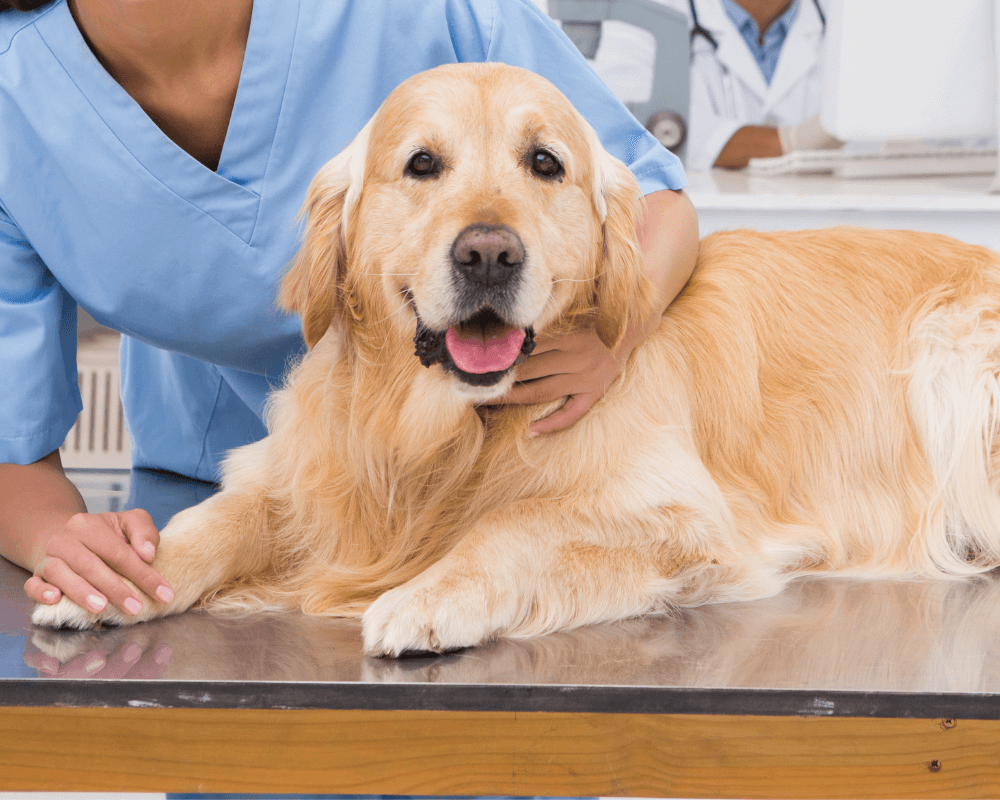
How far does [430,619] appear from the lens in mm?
860

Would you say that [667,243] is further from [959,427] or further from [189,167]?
[189,167]

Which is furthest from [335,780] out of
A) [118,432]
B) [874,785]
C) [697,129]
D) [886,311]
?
[697,129]

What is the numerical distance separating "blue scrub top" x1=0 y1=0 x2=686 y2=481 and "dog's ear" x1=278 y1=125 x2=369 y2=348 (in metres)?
0.15

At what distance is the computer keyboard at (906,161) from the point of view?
2.38m

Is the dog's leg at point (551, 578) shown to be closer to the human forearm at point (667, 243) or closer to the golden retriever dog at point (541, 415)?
the golden retriever dog at point (541, 415)

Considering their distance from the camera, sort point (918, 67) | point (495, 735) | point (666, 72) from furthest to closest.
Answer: point (666, 72) < point (918, 67) < point (495, 735)

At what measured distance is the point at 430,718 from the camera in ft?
2.46

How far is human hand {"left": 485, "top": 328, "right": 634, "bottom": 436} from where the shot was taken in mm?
1065

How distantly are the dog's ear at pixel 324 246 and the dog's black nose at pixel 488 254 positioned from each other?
231mm

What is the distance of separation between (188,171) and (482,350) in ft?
1.69

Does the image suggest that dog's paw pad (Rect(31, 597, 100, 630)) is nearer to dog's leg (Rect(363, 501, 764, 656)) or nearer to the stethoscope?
dog's leg (Rect(363, 501, 764, 656))

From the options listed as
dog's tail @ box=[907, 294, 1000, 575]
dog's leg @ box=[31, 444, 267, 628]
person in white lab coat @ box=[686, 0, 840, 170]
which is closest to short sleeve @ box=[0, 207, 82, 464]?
dog's leg @ box=[31, 444, 267, 628]

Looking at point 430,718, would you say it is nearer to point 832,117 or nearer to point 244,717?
point 244,717

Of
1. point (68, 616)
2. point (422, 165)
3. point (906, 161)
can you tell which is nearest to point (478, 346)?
point (422, 165)
